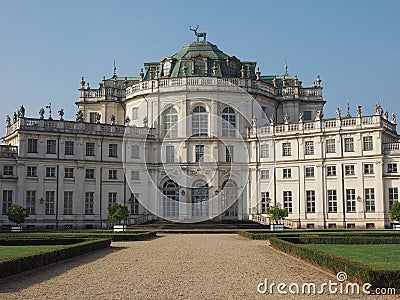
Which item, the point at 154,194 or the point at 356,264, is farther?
the point at 154,194

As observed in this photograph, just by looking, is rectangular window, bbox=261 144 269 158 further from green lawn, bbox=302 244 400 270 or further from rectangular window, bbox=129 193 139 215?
green lawn, bbox=302 244 400 270

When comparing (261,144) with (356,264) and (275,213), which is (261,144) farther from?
(356,264)

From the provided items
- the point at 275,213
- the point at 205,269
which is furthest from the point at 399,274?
the point at 275,213

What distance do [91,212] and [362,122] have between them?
2903 cm

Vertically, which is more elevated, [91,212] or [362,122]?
[362,122]

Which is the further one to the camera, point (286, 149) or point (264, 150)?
point (264, 150)

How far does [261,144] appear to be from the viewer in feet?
206

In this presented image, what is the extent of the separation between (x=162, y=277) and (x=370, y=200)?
41.6 m

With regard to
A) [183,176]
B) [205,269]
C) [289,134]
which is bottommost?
[205,269]

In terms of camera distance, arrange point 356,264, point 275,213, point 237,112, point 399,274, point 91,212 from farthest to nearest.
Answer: point 237,112
point 91,212
point 275,213
point 356,264
point 399,274

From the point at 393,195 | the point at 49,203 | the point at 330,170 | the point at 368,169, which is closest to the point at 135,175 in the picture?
the point at 49,203

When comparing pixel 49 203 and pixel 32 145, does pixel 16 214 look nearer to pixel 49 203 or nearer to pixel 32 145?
pixel 49 203

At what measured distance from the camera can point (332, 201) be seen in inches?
2274

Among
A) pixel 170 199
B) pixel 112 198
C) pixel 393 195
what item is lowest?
pixel 170 199
